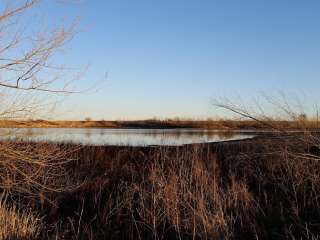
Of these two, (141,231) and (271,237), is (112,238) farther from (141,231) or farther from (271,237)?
(271,237)

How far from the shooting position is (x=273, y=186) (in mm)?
9508

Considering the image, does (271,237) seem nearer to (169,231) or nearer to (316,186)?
(169,231)

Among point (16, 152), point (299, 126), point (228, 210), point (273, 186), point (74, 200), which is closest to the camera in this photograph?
point (16, 152)

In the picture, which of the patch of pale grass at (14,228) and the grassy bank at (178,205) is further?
the grassy bank at (178,205)

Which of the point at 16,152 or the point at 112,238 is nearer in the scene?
the point at 16,152

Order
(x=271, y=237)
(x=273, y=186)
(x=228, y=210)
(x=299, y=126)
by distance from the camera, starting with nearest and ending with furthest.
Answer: (x=271, y=237) → (x=228, y=210) → (x=299, y=126) → (x=273, y=186)

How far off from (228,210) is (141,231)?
4.94 feet

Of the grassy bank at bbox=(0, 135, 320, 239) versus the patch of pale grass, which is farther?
the grassy bank at bbox=(0, 135, 320, 239)

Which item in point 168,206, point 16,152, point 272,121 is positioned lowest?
point 168,206

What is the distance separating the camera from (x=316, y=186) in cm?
844

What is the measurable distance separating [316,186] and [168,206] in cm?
336

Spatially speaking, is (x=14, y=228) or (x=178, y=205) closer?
(x=14, y=228)

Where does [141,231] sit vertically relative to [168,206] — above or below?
below

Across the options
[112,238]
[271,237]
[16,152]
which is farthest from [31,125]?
[271,237]
